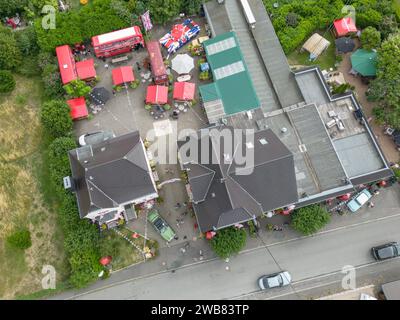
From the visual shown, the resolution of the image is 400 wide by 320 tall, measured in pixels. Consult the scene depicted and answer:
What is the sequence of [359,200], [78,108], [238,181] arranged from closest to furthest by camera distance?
1. [238,181]
2. [359,200]
3. [78,108]

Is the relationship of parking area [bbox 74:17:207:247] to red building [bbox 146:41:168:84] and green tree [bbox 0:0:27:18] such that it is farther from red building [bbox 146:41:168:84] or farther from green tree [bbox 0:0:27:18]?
green tree [bbox 0:0:27:18]

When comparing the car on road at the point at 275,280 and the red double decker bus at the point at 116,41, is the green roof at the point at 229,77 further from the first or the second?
the car on road at the point at 275,280

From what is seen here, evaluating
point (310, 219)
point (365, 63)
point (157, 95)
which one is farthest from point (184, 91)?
point (365, 63)

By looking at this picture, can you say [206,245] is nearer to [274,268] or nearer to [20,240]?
[274,268]

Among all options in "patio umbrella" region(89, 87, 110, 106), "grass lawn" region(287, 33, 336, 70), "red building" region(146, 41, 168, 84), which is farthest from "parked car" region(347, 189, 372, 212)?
"patio umbrella" region(89, 87, 110, 106)

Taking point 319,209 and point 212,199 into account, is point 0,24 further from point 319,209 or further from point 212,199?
point 319,209
